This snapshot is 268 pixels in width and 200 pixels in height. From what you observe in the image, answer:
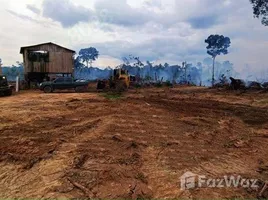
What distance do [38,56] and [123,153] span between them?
92.8 ft

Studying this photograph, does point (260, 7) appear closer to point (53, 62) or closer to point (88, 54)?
point (53, 62)

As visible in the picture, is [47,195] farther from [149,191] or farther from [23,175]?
[149,191]

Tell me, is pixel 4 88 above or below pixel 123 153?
above

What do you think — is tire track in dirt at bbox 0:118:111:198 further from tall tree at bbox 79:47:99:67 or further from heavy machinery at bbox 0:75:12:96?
tall tree at bbox 79:47:99:67

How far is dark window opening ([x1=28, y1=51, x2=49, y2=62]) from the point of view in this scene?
32562mm

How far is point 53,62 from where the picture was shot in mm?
33188

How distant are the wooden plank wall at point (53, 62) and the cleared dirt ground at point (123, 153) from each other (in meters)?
22.3

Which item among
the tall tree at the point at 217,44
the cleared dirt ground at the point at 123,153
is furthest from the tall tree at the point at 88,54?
the cleared dirt ground at the point at 123,153

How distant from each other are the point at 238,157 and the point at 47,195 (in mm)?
4551

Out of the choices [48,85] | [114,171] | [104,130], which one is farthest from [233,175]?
[48,85]

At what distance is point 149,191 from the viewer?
5.41 metres

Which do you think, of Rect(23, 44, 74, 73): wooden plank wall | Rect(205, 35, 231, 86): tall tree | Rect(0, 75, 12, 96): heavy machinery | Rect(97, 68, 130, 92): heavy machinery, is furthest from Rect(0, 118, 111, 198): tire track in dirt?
Rect(205, 35, 231, 86): tall tree

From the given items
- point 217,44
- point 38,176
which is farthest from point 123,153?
point 217,44

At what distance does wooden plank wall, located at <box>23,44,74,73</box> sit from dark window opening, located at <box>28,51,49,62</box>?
0.33 m
